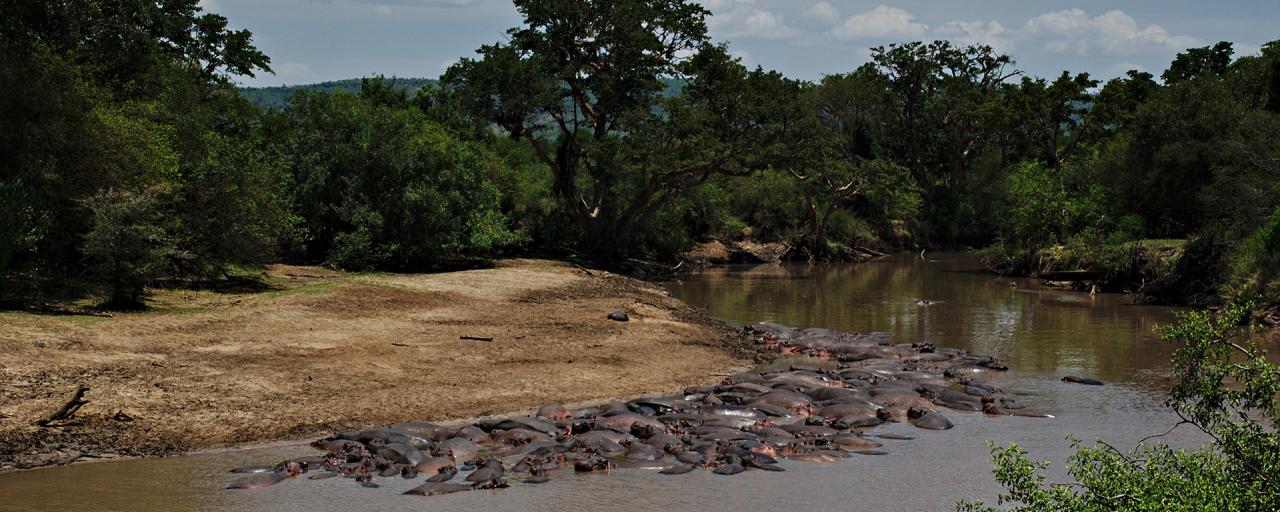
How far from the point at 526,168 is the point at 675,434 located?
3542 cm

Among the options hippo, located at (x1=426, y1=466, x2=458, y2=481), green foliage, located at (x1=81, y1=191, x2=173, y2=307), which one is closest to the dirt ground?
green foliage, located at (x1=81, y1=191, x2=173, y2=307)

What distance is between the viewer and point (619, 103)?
1667 inches

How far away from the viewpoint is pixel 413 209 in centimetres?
3297

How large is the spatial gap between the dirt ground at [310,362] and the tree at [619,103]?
15456mm

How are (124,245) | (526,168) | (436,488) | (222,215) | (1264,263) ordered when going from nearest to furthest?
1. (436,488)
2. (124,245)
3. (222,215)
4. (1264,263)
5. (526,168)

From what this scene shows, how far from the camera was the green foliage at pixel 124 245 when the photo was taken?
A: 18938 mm

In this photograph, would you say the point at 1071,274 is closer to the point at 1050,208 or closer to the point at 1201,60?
the point at 1050,208

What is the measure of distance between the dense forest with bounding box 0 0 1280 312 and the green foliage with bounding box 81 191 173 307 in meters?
0.04

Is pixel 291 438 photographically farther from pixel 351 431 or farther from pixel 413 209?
pixel 413 209

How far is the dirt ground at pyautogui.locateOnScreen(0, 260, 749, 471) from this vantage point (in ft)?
44.8

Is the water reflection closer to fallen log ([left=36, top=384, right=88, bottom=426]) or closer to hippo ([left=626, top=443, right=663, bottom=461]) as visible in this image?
hippo ([left=626, top=443, right=663, bottom=461])

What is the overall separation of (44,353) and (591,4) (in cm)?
2852

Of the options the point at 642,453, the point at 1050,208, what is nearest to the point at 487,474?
the point at 642,453


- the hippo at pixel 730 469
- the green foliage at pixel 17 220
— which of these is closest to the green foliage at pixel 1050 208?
the hippo at pixel 730 469
